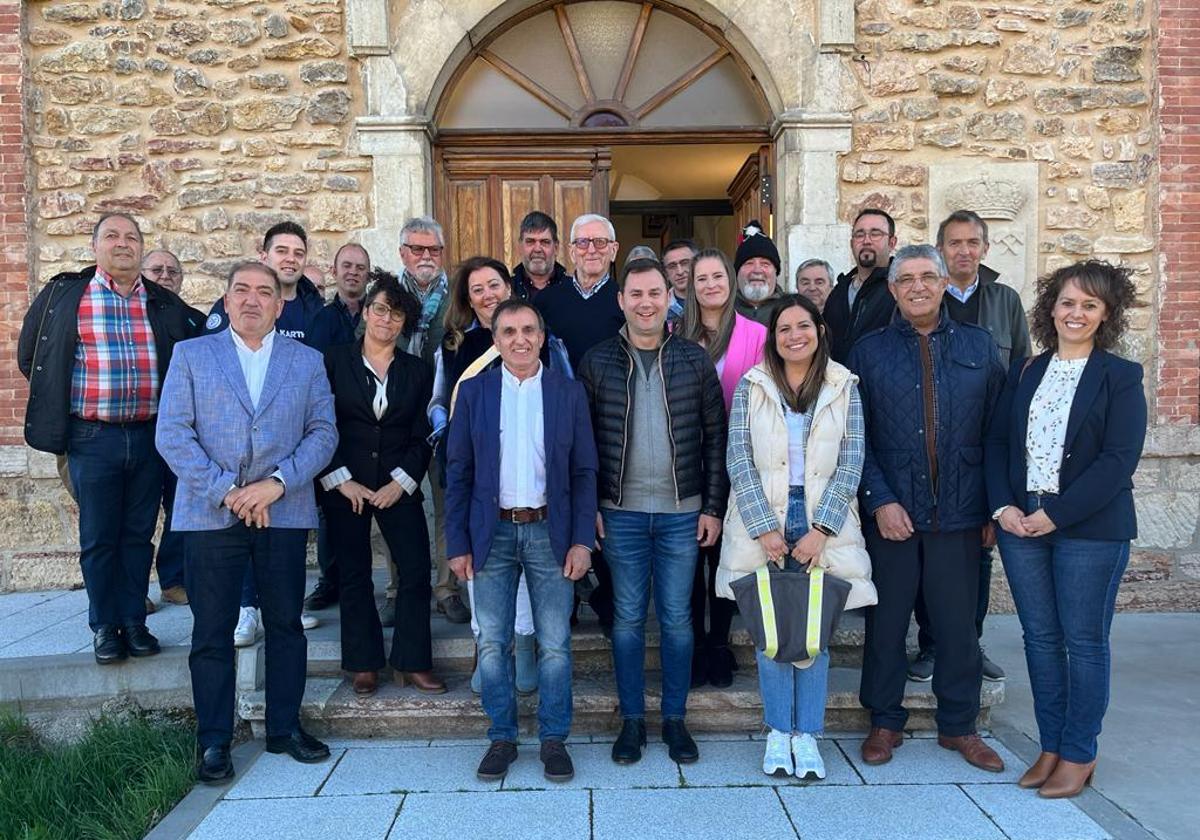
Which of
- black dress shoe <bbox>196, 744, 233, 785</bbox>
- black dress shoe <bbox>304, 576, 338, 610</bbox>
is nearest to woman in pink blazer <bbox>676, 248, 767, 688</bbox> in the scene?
black dress shoe <bbox>196, 744, 233, 785</bbox>

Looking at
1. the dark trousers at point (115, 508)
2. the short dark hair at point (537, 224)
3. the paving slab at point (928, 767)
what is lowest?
the paving slab at point (928, 767)

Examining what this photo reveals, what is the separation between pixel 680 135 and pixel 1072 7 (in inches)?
103

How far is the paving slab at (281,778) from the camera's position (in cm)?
316

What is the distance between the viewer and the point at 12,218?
550 centimetres

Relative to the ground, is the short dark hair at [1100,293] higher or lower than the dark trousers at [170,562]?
higher

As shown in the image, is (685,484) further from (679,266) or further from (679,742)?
(679,266)

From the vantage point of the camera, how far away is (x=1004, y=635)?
5035 millimetres

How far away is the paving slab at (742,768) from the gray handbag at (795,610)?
0.46 meters

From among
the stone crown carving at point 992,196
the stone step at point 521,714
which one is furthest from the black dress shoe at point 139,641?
the stone crown carving at point 992,196

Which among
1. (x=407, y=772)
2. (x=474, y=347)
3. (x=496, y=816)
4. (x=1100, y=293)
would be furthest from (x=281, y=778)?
(x=1100, y=293)

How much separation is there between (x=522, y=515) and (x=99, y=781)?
75.7 inches

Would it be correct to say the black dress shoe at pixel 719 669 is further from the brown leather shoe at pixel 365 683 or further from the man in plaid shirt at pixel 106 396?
the man in plaid shirt at pixel 106 396

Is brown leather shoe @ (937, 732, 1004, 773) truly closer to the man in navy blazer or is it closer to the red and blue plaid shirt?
the man in navy blazer

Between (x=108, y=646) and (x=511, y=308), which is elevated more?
(x=511, y=308)
